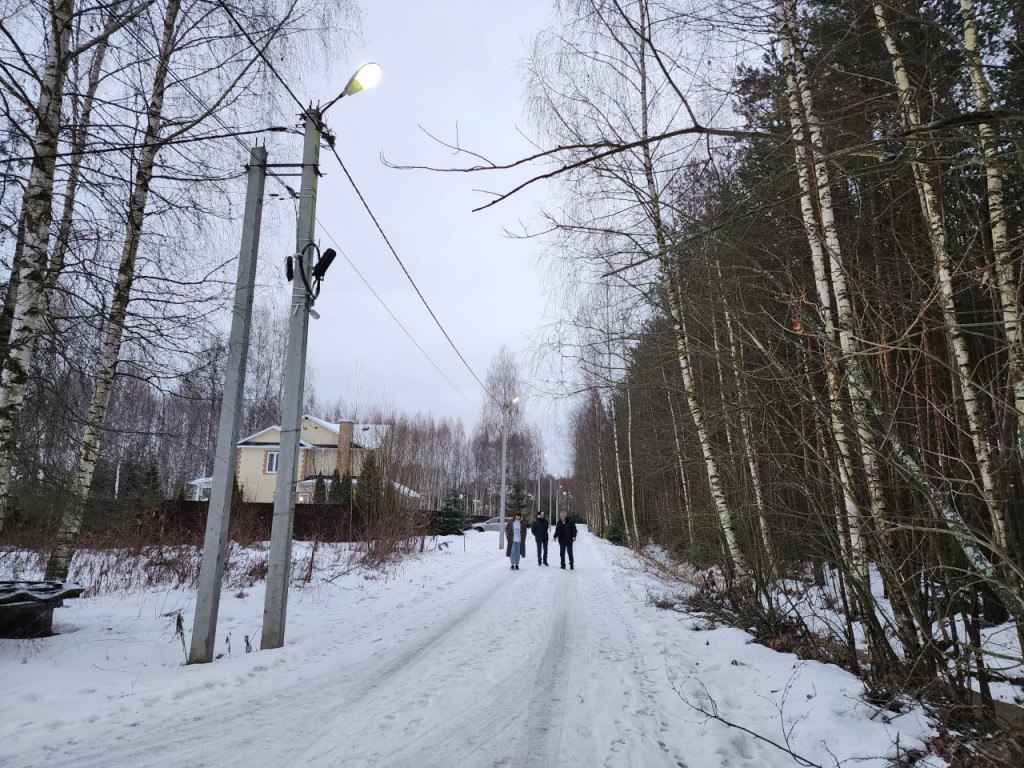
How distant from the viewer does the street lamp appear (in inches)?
227

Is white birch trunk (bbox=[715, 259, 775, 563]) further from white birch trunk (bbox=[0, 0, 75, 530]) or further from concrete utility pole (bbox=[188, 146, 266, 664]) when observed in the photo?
white birch trunk (bbox=[0, 0, 75, 530])

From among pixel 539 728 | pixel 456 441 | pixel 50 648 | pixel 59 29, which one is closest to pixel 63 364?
pixel 50 648

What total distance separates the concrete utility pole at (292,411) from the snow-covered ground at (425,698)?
491 mm

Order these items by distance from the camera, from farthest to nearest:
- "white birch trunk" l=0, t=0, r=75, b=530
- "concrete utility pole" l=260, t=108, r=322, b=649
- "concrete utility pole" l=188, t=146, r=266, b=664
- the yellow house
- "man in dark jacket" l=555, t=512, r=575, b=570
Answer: the yellow house → "man in dark jacket" l=555, t=512, r=575, b=570 → "concrete utility pole" l=260, t=108, r=322, b=649 → "concrete utility pole" l=188, t=146, r=266, b=664 → "white birch trunk" l=0, t=0, r=75, b=530

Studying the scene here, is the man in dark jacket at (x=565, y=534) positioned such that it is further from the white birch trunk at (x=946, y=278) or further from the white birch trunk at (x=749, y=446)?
the white birch trunk at (x=946, y=278)

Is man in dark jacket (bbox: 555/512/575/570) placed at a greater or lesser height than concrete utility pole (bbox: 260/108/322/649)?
lesser

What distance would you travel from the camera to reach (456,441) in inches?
2399

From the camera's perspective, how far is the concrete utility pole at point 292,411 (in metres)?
5.75

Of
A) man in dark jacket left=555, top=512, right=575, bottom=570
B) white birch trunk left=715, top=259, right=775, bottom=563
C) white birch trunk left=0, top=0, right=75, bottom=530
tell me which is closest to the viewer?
white birch trunk left=0, top=0, right=75, bottom=530

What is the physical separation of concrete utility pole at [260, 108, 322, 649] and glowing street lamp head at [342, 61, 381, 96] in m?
0.75

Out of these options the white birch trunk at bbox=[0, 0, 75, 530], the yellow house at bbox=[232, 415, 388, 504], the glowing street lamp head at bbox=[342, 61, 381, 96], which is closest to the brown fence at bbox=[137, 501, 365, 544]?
the white birch trunk at bbox=[0, 0, 75, 530]

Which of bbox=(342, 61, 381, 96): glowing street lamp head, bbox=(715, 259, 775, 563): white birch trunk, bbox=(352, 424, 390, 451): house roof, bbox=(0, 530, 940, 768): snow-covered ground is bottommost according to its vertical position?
bbox=(0, 530, 940, 768): snow-covered ground

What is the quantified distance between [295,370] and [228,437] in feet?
3.64

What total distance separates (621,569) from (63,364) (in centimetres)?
1283
